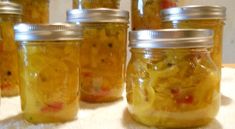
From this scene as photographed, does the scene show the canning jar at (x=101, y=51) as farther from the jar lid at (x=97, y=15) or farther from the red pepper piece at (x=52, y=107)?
the red pepper piece at (x=52, y=107)

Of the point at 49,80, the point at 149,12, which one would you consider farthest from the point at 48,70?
the point at 149,12

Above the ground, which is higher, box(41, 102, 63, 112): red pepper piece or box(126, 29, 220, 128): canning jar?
box(126, 29, 220, 128): canning jar

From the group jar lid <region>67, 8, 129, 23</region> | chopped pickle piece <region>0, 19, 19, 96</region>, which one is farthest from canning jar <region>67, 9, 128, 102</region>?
chopped pickle piece <region>0, 19, 19, 96</region>

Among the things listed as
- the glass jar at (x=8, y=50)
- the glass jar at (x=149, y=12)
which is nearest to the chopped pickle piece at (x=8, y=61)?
the glass jar at (x=8, y=50)

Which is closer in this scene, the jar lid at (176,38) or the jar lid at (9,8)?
the jar lid at (176,38)

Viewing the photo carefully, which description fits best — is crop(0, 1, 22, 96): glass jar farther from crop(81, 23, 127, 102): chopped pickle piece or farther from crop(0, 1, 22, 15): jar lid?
crop(81, 23, 127, 102): chopped pickle piece

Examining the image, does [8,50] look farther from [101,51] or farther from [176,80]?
[176,80]
